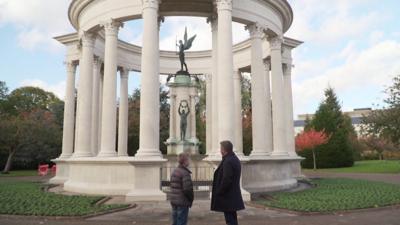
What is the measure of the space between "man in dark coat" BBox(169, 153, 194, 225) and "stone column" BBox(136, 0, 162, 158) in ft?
30.1

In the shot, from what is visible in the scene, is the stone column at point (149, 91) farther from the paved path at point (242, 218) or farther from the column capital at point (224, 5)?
the paved path at point (242, 218)

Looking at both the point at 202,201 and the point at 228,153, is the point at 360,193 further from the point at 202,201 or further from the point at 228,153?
the point at 228,153

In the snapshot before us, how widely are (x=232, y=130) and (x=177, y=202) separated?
10340 mm

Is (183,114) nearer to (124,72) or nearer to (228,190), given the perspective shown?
(124,72)

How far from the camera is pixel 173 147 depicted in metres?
27.9

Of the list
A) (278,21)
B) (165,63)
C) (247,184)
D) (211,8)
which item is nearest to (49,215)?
(247,184)

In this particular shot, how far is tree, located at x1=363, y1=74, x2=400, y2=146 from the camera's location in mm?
45281

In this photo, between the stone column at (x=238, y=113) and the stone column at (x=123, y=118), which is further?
the stone column at (x=238, y=113)

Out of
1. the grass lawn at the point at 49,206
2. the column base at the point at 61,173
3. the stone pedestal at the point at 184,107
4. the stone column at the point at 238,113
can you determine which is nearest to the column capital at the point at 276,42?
the stone column at the point at 238,113

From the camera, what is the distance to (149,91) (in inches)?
744

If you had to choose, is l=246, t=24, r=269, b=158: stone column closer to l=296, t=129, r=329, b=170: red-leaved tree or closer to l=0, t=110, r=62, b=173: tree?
l=296, t=129, r=329, b=170: red-leaved tree

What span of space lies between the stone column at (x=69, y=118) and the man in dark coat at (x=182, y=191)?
2333 cm

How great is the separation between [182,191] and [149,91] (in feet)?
34.5

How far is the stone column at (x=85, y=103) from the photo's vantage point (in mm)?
24141
